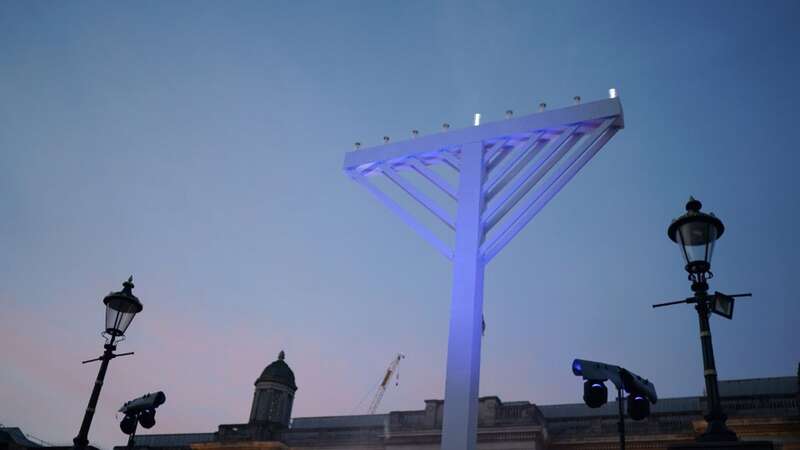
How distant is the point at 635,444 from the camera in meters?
30.3

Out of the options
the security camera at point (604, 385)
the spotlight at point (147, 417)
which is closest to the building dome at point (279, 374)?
the spotlight at point (147, 417)

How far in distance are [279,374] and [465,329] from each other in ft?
114

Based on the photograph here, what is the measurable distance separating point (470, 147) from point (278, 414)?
33.2 meters

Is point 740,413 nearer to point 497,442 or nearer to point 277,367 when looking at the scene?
point 497,442

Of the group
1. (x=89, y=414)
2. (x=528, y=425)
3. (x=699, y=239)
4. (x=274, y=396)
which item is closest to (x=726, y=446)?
(x=699, y=239)

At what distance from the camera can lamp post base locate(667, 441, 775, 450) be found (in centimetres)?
564

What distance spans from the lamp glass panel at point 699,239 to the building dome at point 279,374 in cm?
3856

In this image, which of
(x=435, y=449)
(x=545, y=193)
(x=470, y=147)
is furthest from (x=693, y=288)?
(x=435, y=449)

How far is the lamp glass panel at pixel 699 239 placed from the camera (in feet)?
24.6

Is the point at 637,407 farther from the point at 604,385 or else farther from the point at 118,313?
the point at 118,313

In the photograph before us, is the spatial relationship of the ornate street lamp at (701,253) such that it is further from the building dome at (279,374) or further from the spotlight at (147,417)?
the building dome at (279,374)

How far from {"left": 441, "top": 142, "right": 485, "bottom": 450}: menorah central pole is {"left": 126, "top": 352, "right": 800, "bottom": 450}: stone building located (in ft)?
54.0

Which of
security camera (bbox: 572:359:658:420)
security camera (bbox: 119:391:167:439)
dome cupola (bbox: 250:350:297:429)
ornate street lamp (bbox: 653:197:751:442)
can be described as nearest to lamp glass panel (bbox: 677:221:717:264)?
ornate street lamp (bbox: 653:197:751:442)

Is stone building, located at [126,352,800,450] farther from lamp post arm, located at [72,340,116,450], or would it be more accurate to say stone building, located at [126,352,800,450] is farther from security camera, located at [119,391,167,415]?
lamp post arm, located at [72,340,116,450]
